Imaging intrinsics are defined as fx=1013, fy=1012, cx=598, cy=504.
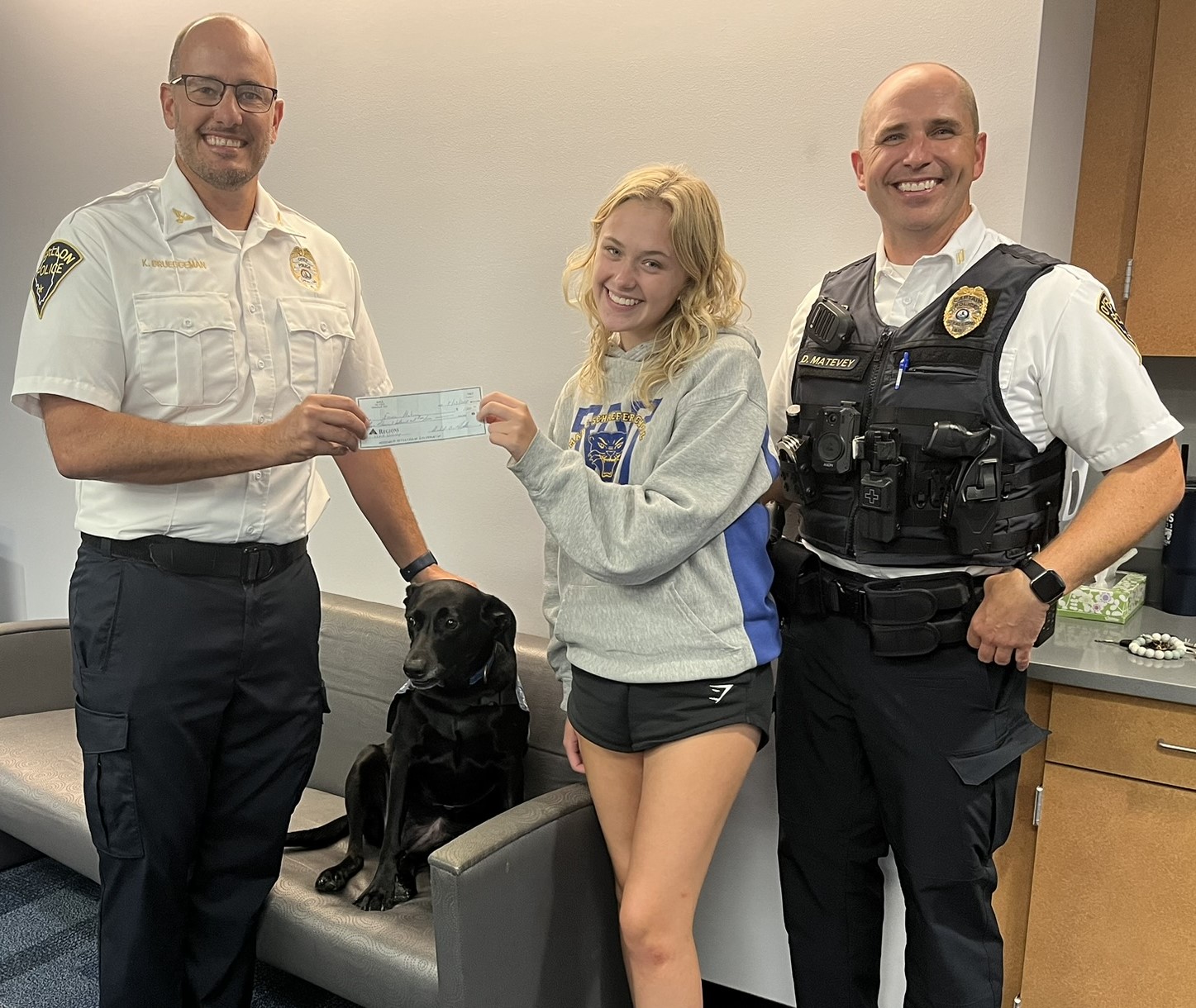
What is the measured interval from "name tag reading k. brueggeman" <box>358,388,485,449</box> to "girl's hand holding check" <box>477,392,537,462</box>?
0.05 metres

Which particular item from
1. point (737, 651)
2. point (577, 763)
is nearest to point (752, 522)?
point (737, 651)

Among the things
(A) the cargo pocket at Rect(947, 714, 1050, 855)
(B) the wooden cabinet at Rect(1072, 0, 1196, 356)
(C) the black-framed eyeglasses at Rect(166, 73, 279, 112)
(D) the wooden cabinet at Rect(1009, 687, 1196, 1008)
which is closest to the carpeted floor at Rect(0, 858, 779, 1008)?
(D) the wooden cabinet at Rect(1009, 687, 1196, 1008)

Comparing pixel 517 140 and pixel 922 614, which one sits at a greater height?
pixel 517 140

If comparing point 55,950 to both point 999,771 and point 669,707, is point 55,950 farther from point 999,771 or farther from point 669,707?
point 999,771

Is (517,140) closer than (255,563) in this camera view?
No

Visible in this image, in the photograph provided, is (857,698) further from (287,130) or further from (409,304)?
(287,130)

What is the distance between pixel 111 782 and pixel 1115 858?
6.23ft

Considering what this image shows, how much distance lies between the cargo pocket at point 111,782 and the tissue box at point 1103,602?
1930 mm

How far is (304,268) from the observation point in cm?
205

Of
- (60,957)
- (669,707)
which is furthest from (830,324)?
(60,957)

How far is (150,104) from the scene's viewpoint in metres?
3.38

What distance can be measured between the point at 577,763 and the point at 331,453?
732 millimetres

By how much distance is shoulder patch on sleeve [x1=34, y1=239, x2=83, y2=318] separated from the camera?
5.91ft

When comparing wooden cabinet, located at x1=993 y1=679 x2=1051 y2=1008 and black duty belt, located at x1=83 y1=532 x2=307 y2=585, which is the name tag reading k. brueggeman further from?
wooden cabinet, located at x1=993 y1=679 x2=1051 y2=1008
